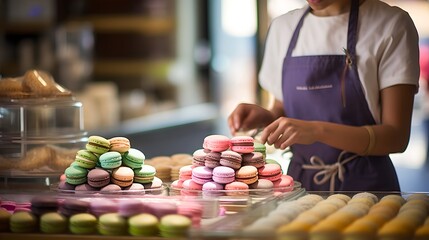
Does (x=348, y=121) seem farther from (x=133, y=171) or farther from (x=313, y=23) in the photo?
(x=133, y=171)

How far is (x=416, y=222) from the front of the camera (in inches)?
71.6

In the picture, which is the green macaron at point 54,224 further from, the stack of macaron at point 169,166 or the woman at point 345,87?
the woman at point 345,87

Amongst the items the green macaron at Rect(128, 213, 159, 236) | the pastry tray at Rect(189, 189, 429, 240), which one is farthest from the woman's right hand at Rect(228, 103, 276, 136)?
the green macaron at Rect(128, 213, 159, 236)

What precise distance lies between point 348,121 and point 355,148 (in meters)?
0.21

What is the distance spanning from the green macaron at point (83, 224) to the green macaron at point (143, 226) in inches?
3.9

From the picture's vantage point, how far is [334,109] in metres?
2.67

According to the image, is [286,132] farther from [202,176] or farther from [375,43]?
[375,43]

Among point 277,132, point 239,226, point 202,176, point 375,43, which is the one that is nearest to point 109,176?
point 202,176

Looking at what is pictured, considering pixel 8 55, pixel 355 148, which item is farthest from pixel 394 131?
pixel 8 55

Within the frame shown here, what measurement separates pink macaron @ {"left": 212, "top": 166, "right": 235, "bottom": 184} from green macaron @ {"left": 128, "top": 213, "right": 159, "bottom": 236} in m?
0.34

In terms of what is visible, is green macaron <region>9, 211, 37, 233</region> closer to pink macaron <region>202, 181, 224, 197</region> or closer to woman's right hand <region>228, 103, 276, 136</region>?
pink macaron <region>202, 181, 224, 197</region>

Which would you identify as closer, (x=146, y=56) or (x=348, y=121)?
(x=348, y=121)

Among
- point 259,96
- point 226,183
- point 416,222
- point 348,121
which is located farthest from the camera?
point 259,96

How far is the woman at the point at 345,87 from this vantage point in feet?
8.17
